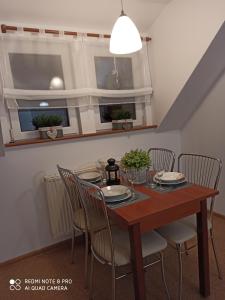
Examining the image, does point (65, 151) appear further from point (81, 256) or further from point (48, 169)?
point (81, 256)

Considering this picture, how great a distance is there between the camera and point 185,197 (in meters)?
1.50

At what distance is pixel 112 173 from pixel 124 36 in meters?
0.99

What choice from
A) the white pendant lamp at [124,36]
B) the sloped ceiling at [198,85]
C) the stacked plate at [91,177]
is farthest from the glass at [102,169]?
the white pendant lamp at [124,36]

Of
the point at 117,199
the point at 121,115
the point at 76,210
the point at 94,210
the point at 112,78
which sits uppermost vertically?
the point at 112,78

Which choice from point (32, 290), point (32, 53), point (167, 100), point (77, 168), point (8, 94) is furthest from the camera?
point (167, 100)

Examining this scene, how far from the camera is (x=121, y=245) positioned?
1505 mm

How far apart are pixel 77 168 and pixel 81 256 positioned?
2.73 feet

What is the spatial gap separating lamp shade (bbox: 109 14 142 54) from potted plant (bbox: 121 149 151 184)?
0.74m

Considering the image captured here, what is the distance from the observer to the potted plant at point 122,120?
2596mm

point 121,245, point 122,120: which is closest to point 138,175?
point 121,245

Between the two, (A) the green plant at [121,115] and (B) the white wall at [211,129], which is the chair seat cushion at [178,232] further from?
(A) the green plant at [121,115]

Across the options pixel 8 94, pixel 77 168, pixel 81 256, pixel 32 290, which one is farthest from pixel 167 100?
pixel 32 290

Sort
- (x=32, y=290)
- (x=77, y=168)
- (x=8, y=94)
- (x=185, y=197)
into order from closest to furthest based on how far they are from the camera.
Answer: (x=185, y=197), (x=32, y=290), (x=8, y=94), (x=77, y=168)

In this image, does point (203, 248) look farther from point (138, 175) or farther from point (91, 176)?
point (91, 176)
